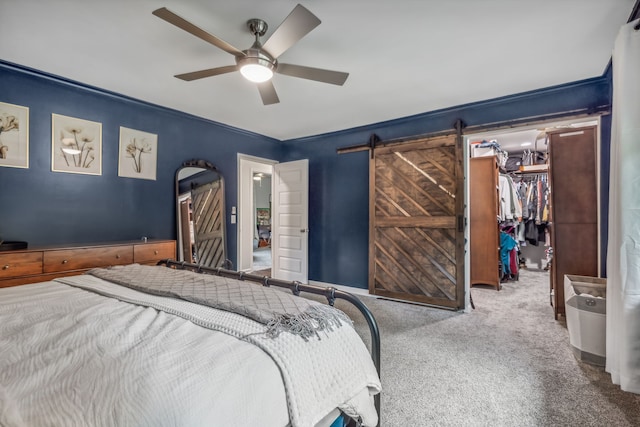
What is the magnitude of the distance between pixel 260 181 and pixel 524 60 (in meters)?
7.34

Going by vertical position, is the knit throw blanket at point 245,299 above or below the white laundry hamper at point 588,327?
above

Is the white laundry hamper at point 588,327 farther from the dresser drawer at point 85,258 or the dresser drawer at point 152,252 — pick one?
the dresser drawer at point 85,258

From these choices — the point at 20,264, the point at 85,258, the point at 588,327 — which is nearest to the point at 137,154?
the point at 85,258

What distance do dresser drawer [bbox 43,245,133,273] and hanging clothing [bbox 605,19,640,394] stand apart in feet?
12.6

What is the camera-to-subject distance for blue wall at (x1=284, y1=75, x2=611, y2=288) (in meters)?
3.39

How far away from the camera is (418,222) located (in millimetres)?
3811

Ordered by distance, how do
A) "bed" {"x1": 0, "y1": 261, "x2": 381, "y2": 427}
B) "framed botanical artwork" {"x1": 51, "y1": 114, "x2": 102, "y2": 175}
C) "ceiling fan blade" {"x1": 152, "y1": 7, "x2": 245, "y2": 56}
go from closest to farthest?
"bed" {"x1": 0, "y1": 261, "x2": 381, "y2": 427} < "ceiling fan blade" {"x1": 152, "y1": 7, "x2": 245, "y2": 56} < "framed botanical artwork" {"x1": 51, "y1": 114, "x2": 102, "y2": 175}

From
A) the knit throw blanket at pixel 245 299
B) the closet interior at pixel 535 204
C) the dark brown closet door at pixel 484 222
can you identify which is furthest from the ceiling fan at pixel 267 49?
the dark brown closet door at pixel 484 222

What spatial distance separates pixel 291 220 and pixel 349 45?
312cm

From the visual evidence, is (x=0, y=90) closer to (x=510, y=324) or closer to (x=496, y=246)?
(x=510, y=324)

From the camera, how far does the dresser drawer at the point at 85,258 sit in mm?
2434

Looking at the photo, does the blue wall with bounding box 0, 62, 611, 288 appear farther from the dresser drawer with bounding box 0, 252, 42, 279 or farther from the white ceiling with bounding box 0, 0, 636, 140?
the dresser drawer with bounding box 0, 252, 42, 279

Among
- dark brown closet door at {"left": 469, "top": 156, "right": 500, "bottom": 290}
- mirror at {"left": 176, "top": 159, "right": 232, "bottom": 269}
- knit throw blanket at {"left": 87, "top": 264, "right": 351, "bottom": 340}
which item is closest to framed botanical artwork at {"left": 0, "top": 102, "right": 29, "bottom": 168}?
mirror at {"left": 176, "top": 159, "right": 232, "bottom": 269}

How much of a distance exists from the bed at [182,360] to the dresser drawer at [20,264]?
3.30 ft
